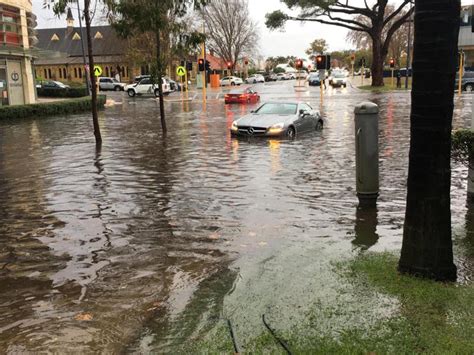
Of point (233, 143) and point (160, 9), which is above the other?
point (160, 9)

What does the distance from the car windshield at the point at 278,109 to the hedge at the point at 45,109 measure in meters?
14.6

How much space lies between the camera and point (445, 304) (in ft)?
13.6

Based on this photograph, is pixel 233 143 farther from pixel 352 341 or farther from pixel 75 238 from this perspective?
pixel 352 341

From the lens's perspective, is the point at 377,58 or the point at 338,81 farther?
the point at 338,81

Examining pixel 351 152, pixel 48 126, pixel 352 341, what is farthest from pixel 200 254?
pixel 48 126

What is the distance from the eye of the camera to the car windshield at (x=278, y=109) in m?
17.9

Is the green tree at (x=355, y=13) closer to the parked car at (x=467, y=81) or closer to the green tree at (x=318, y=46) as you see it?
the parked car at (x=467, y=81)

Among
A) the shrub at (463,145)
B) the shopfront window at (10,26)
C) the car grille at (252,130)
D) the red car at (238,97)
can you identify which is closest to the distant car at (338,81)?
the red car at (238,97)

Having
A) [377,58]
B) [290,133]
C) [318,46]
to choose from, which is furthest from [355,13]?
[318,46]

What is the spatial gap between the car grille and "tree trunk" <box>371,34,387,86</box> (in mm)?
38047

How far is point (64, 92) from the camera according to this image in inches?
1854

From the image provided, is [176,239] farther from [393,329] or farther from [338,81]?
[338,81]

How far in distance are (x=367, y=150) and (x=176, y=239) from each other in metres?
3.13

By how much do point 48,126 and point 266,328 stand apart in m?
21.7
